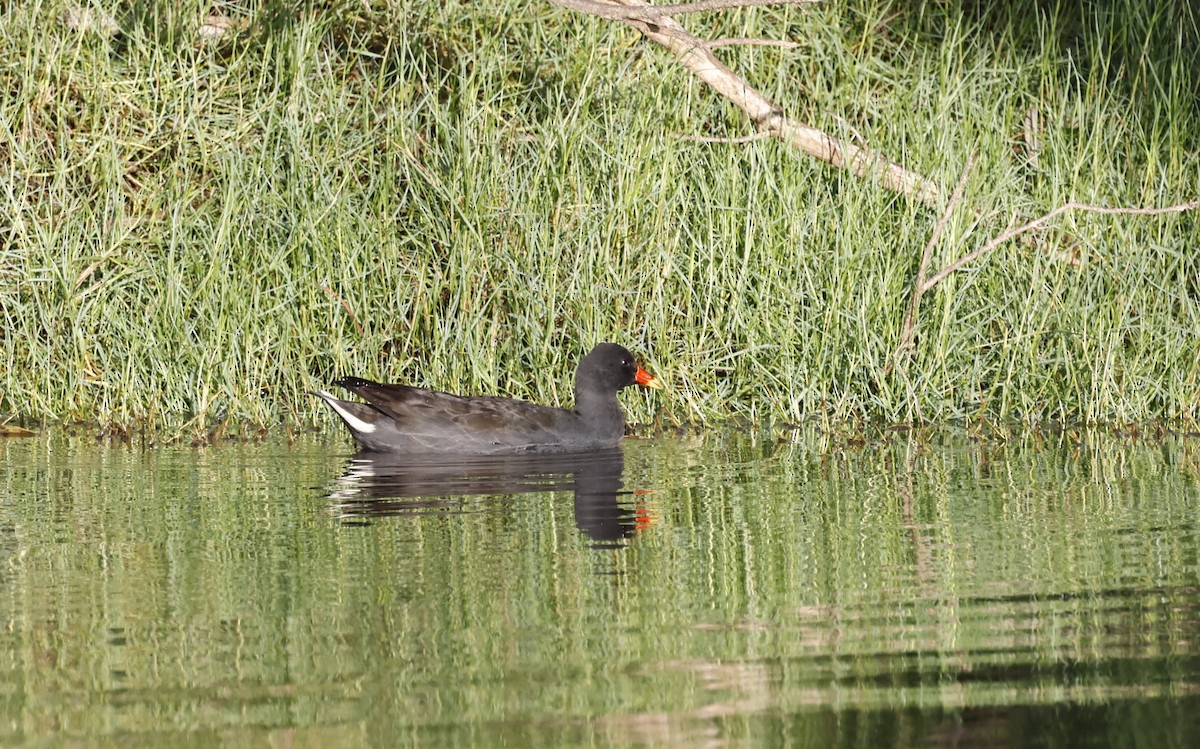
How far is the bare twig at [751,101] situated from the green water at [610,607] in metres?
2.90

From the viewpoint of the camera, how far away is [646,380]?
398 inches

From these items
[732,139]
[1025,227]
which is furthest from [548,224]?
[1025,227]

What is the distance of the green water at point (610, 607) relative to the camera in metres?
3.98

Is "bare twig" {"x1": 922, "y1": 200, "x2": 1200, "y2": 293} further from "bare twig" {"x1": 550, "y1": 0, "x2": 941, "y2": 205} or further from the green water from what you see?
the green water

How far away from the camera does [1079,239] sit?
10.6 metres

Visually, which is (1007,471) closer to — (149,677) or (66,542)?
(66,542)

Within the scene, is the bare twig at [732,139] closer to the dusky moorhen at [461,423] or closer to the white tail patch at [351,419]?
the dusky moorhen at [461,423]

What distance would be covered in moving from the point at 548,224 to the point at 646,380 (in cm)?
131

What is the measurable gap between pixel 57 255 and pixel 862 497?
5.79 m

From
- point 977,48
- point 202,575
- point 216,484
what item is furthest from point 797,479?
point 977,48

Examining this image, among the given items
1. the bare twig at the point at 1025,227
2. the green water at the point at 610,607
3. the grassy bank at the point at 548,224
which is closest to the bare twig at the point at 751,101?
the grassy bank at the point at 548,224

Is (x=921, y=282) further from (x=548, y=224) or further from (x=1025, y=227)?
(x=548, y=224)

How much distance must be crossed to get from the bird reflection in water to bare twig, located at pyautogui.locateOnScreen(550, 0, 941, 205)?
2.61m

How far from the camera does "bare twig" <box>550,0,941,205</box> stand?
34.8ft
